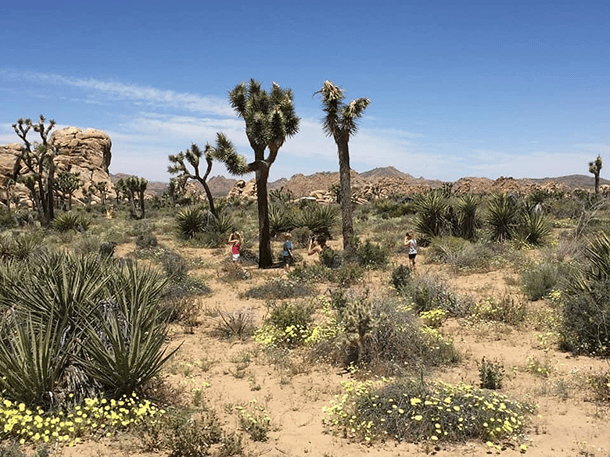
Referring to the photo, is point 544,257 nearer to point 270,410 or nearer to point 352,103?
point 352,103

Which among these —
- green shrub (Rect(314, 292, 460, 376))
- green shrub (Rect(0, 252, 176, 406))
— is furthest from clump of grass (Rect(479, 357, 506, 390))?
green shrub (Rect(0, 252, 176, 406))

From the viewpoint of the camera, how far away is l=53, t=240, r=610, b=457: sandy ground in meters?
4.70

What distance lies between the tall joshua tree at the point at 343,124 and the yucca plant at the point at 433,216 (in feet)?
11.8

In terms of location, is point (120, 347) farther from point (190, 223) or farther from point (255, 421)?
point (190, 223)

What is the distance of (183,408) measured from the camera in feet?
18.2

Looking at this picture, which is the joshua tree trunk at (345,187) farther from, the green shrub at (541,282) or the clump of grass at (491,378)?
the clump of grass at (491,378)

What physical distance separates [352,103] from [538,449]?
13.9 meters

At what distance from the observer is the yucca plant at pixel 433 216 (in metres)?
18.6

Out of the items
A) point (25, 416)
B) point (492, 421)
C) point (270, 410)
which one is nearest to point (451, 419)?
point (492, 421)

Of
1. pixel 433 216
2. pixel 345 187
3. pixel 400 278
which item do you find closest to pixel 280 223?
pixel 345 187

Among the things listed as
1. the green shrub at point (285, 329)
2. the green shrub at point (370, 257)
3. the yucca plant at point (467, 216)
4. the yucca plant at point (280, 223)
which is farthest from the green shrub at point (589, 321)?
the yucca plant at point (280, 223)

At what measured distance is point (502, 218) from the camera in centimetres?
1816

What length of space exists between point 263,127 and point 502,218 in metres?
10.2

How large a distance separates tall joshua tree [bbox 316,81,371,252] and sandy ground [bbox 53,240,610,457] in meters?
8.15
